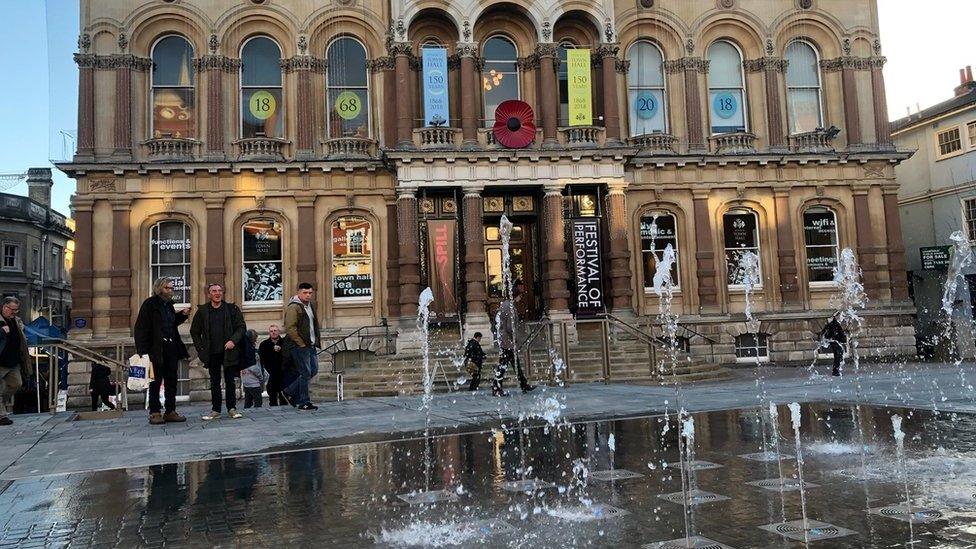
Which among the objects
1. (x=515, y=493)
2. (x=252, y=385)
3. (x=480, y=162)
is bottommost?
(x=515, y=493)

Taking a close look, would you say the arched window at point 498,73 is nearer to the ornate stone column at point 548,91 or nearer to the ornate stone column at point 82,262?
the ornate stone column at point 548,91

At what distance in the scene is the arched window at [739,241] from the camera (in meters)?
26.3

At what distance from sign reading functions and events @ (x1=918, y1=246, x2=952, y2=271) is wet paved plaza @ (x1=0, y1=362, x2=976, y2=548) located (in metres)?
22.5

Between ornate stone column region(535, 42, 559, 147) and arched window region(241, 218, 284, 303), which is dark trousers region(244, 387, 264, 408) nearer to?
arched window region(241, 218, 284, 303)

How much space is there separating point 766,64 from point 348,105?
14.7 m

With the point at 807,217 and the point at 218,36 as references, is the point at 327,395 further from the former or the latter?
the point at 807,217

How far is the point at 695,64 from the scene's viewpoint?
26.4 metres

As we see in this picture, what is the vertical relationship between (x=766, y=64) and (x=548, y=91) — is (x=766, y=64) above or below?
above

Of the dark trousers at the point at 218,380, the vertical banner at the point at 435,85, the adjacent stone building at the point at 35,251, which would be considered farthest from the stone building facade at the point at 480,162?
the adjacent stone building at the point at 35,251

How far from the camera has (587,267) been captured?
23.2 meters

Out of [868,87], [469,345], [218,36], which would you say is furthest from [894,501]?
[868,87]

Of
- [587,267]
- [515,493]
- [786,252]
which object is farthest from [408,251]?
[515,493]

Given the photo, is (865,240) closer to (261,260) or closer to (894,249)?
(894,249)

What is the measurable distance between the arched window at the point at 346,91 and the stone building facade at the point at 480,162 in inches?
3.1
